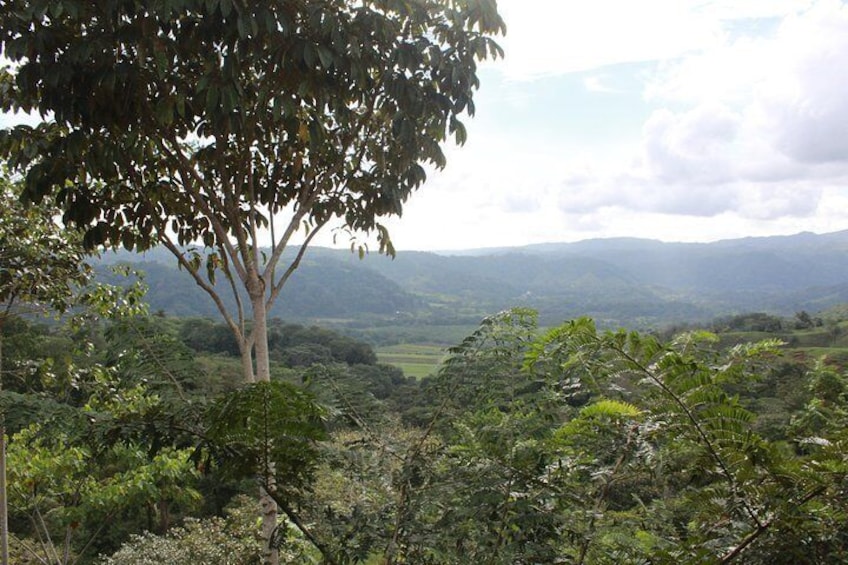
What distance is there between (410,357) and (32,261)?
281 ft

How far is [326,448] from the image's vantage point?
2.68 metres

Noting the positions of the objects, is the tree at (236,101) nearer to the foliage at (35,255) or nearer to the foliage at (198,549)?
the foliage at (35,255)

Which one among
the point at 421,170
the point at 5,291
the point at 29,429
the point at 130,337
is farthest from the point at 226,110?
the point at 29,429

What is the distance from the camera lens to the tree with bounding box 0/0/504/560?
10.3 feet

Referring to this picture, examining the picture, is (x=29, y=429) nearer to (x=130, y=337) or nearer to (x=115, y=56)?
(x=130, y=337)

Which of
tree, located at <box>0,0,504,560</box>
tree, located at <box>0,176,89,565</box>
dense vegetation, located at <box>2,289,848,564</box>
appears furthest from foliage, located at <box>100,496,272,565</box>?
A: dense vegetation, located at <box>2,289,848,564</box>

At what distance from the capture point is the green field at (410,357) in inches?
3101

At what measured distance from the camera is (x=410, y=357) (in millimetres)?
91312

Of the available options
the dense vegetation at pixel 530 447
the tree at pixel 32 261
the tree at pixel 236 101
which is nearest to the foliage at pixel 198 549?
the tree at pixel 32 261

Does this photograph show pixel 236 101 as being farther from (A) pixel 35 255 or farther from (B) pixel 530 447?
(A) pixel 35 255

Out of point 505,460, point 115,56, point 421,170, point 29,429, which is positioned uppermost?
point 115,56

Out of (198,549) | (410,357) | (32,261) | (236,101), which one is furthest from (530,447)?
(410,357)

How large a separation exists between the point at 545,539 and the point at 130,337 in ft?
7.65

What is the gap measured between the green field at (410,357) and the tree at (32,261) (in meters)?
67.4
